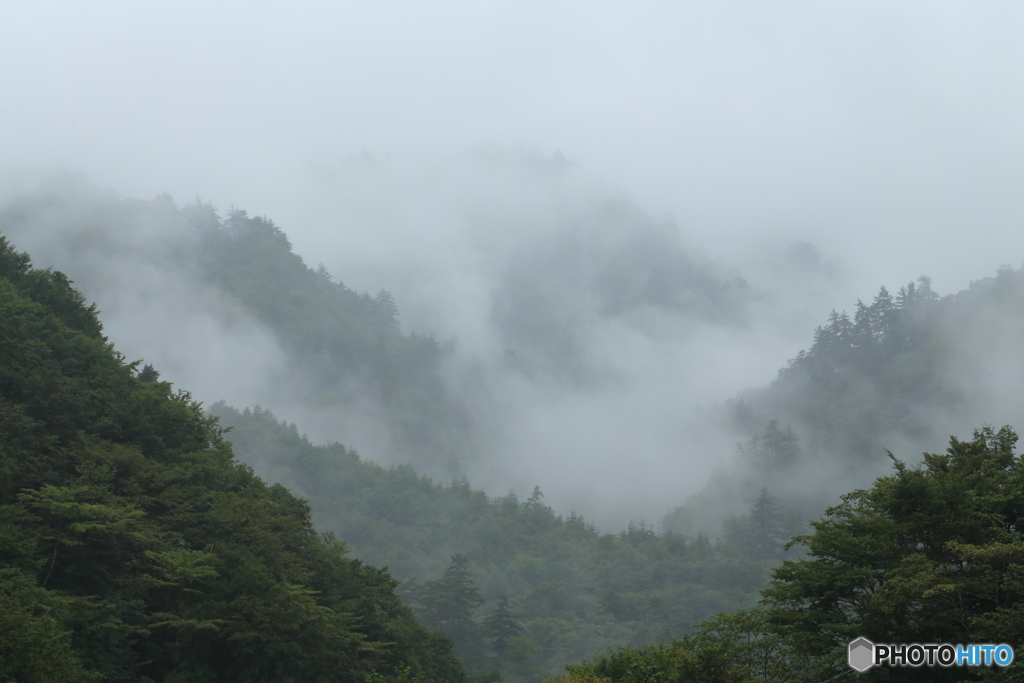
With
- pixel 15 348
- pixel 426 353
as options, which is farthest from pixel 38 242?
pixel 15 348

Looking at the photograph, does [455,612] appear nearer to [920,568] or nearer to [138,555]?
[138,555]

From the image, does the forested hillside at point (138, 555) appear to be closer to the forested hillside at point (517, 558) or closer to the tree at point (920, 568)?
the tree at point (920, 568)

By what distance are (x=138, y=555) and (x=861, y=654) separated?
22.4 meters

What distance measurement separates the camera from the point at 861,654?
18.0m

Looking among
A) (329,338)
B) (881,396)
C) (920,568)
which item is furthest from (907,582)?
(329,338)

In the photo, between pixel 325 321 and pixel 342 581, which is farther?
pixel 325 321

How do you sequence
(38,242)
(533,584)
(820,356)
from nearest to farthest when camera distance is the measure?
(533,584), (820,356), (38,242)

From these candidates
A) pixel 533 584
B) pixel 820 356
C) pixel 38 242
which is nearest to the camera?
pixel 533 584

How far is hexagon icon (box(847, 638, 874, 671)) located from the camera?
1791 centimetres

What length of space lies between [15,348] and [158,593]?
1212 cm

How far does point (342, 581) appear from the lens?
3700cm

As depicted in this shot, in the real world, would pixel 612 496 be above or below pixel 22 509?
above

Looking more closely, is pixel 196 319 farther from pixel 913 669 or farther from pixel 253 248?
pixel 913 669

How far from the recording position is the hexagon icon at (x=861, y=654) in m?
17.9
